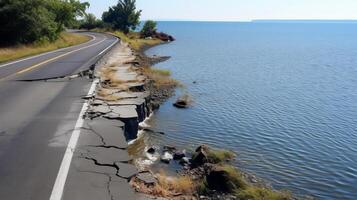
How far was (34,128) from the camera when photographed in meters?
10.7

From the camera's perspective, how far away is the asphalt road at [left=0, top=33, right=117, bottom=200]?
7.32 m

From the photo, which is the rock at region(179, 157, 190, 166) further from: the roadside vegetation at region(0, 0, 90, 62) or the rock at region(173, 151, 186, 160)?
the roadside vegetation at region(0, 0, 90, 62)

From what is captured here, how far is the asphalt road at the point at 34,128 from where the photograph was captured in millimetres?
7324

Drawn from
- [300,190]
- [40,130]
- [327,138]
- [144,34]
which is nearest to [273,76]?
[327,138]

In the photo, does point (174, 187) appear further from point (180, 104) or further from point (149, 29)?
point (149, 29)

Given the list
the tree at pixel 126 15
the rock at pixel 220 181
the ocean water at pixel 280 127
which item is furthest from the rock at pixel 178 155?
the tree at pixel 126 15

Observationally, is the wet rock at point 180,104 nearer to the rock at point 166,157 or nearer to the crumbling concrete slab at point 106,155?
the rock at point 166,157

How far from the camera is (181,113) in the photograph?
72.6 ft

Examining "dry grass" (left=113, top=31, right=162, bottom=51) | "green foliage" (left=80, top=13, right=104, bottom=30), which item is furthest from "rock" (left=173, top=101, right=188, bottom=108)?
"green foliage" (left=80, top=13, right=104, bottom=30)

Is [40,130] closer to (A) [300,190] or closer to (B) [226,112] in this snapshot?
(A) [300,190]

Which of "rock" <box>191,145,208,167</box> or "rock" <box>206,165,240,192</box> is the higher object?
"rock" <box>206,165,240,192</box>

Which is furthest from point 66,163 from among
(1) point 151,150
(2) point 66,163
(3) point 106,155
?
(1) point 151,150

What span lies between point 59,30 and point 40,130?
141 ft

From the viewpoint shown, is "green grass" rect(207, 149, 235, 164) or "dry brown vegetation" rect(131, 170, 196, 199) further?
"green grass" rect(207, 149, 235, 164)
